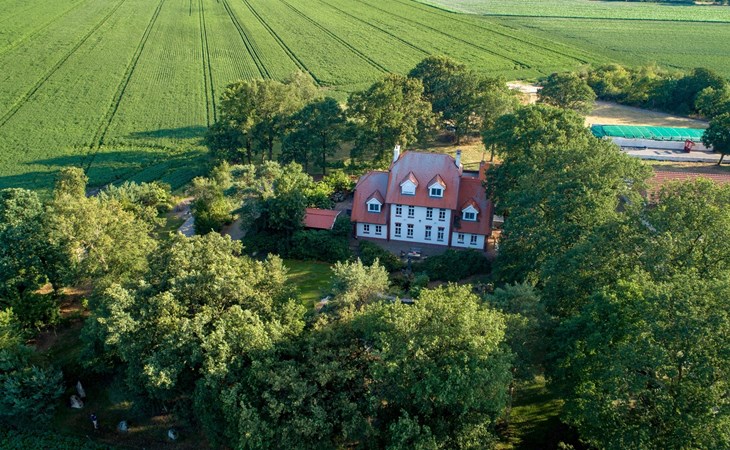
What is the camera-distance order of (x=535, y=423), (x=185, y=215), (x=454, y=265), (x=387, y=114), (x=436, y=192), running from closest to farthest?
(x=535, y=423) → (x=454, y=265) → (x=436, y=192) → (x=185, y=215) → (x=387, y=114)

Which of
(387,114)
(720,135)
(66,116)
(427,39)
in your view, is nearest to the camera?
(387,114)

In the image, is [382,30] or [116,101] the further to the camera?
[382,30]

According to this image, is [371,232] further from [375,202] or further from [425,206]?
[425,206]

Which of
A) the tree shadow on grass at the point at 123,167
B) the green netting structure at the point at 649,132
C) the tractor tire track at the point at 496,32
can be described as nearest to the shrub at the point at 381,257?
the tree shadow on grass at the point at 123,167

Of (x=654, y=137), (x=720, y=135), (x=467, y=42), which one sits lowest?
(x=654, y=137)

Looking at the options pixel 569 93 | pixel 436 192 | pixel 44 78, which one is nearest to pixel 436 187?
pixel 436 192

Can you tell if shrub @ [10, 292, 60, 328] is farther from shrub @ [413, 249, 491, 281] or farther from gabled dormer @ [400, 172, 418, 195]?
gabled dormer @ [400, 172, 418, 195]

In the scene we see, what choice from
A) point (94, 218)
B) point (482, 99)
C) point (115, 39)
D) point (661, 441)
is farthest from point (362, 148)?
point (115, 39)
